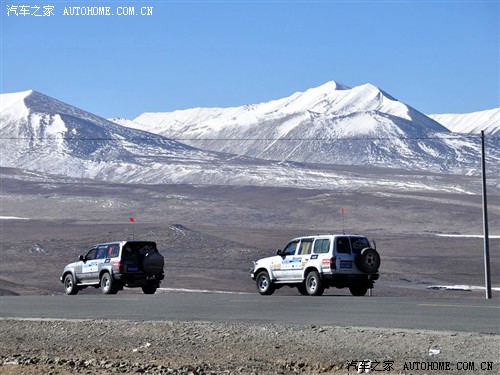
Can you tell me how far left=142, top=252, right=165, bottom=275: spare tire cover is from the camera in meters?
39.4

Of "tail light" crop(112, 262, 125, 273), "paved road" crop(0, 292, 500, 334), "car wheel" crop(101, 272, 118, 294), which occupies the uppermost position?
"tail light" crop(112, 262, 125, 273)

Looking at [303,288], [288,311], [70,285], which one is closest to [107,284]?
[70,285]

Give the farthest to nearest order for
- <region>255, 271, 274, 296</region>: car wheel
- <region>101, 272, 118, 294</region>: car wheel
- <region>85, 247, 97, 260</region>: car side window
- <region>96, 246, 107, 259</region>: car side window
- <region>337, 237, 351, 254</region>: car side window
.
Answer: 1. <region>85, 247, 97, 260</region>: car side window
2. <region>96, 246, 107, 259</region>: car side window
3. <region>101, 272, 118, 294</region>: car wheel
4. <region>255, 271, 274, 296</region>: car wheel
5. <region>337, 237, 351, 254</region>: car side window

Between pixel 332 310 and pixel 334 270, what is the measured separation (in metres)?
6.16

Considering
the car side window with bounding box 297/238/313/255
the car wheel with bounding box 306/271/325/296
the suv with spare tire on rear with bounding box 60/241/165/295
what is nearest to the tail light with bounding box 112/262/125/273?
the suv with spare tire on rear with bounding box 60/241/165/295

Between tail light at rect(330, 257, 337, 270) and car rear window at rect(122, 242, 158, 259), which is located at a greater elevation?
car rear window at rect(122, 242, 158, 259)

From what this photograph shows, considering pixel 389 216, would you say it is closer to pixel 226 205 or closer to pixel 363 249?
pixel 226 205

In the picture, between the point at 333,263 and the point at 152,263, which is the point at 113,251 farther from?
the point at 333,263

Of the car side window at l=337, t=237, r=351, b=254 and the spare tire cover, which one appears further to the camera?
the spare tire cover

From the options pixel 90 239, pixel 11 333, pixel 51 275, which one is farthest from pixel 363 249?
pixel 90 239

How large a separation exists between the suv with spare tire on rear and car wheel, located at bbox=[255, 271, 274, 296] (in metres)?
4.23

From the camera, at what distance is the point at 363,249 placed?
115ft

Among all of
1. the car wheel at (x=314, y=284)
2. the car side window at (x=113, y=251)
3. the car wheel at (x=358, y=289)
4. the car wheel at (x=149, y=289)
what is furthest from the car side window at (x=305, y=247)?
the car wheel at (x=149, y=289)

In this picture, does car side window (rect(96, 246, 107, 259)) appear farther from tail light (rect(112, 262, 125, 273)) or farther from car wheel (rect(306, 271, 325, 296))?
car wheel (rect(306, 271, 325, 296))
